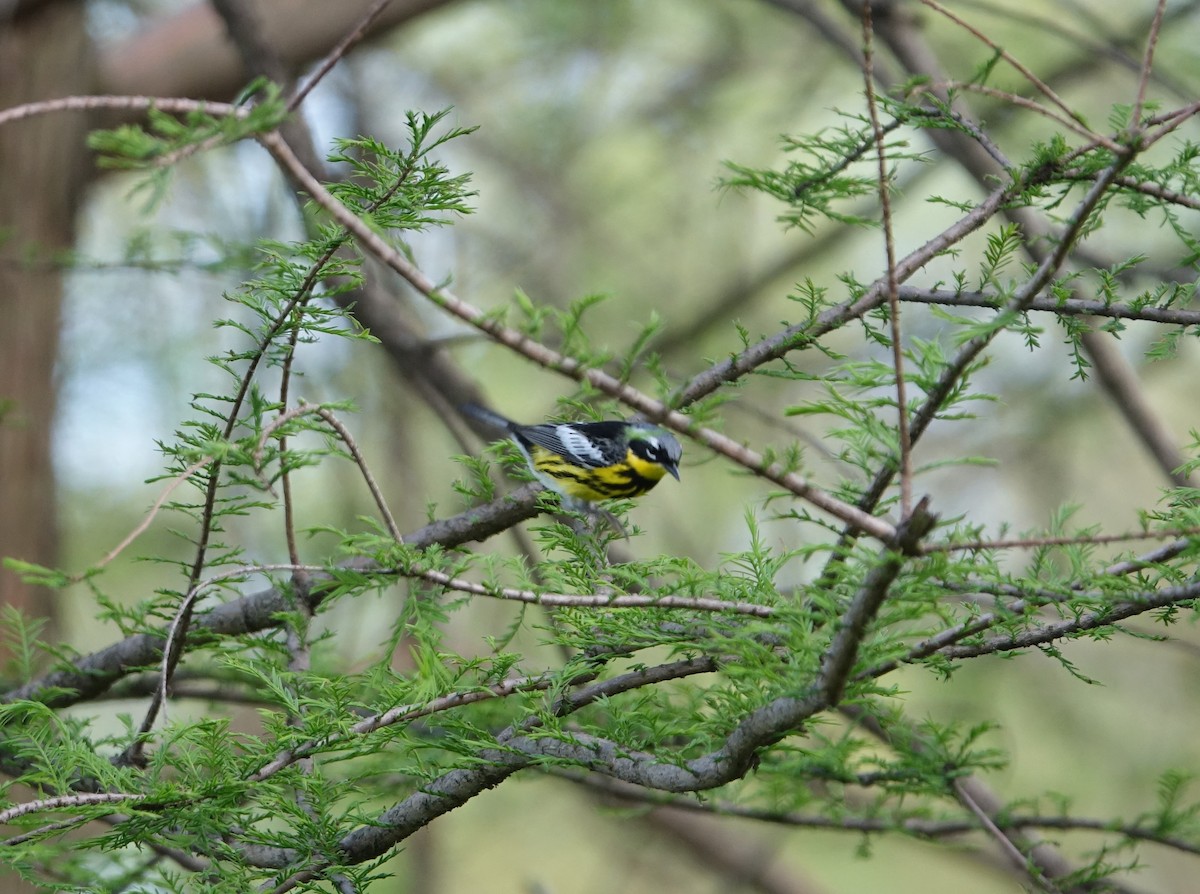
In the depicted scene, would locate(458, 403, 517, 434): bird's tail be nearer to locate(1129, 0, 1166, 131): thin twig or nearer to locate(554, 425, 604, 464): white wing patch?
locate(554, 425, 604, 464): white wing patch

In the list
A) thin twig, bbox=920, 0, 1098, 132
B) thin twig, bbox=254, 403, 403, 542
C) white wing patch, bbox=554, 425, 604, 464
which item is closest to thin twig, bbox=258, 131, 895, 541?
thin twig, bbox=254, 403, 403, 542

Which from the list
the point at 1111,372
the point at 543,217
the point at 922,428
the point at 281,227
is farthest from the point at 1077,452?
the point at 922,428

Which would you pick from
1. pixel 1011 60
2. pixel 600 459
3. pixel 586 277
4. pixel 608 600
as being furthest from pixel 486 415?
pixel 586 277

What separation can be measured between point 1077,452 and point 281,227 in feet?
17.8

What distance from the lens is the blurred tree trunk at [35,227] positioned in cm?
429

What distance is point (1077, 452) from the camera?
7.54 meters

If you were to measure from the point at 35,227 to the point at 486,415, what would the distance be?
242 centimetres

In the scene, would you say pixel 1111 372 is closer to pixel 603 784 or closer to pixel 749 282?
pixel 603 784

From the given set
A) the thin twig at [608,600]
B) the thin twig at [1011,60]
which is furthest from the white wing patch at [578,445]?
the thin twig at [1011,60]

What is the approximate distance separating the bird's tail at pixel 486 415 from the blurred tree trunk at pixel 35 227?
1899 mm

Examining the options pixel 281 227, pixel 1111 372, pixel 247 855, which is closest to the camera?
pixel 247 855

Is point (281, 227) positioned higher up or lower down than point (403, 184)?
higher up

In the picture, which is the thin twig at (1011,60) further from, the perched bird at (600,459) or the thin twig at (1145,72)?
the perched bird at (600,459)

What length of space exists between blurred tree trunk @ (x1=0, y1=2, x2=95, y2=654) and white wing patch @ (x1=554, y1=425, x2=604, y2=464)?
98.9 inches
